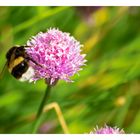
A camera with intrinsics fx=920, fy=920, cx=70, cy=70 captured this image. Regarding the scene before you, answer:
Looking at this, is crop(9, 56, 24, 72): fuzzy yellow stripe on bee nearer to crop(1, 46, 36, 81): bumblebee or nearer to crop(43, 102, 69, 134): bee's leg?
crop(1, 46, 36, 81): bumblebee

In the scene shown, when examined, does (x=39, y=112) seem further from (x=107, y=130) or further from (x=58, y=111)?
(x=107, y=130)

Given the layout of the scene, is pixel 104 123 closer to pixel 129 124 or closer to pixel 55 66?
pixel 129 124

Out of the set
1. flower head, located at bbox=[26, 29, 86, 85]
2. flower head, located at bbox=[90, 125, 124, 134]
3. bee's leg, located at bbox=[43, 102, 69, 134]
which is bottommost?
flower head, located at bbox=[90, 125, 124, 134]

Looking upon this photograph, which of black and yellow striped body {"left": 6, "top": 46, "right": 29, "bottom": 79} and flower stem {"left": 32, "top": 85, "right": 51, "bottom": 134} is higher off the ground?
black and yellow striped body {"left": 6, "top": 46, "right": 29, "bottom": 79}

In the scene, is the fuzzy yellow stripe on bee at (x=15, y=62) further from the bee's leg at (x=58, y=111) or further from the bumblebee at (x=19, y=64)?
the bee's leg at (x=58, y=111)

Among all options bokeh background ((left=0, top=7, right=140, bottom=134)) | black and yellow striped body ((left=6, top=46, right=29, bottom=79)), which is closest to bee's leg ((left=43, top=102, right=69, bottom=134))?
bokeh background ((left=0, top=7, right=140, bottom=134))

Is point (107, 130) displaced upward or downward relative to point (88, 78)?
downward

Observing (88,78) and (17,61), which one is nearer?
(17,61)

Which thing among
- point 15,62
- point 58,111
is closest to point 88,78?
point 58,111
